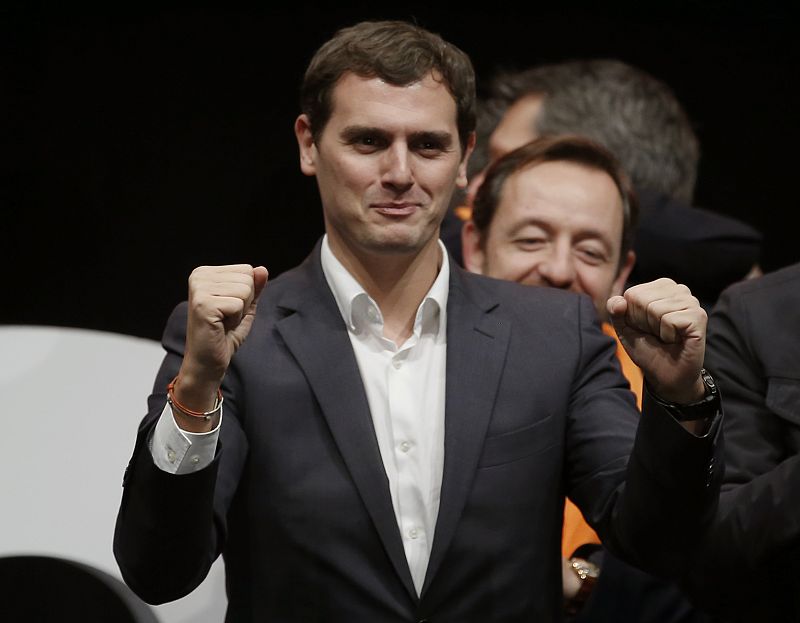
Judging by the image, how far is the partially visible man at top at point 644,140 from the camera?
273 cm

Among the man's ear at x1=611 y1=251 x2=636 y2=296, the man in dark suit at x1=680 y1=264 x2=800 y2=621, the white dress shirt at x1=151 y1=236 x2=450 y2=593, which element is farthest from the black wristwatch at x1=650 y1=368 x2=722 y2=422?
the man's ear at x1=611 y1=251 x2=636 y2=296

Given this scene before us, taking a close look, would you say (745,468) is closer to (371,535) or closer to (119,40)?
(371,535)

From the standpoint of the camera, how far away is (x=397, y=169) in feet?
5.66

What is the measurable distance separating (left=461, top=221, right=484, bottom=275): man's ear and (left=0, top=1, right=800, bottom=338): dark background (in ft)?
1.55

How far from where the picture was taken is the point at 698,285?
2797 millimetres

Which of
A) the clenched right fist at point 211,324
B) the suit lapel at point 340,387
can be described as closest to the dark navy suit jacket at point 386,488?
the suit lapel at point 340,387

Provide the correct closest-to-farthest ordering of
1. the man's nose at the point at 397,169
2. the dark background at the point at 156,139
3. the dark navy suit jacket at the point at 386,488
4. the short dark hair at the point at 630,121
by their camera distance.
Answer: the dark navy suit jacket at the point at 386,488 < the man's nose at the point at 397,169 < the dark background at the point at 156,139 < the short dark hair at the point at 630,121

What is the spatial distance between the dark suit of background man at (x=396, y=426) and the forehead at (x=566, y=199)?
Answer: 48cm

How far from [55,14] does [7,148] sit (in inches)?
11.6

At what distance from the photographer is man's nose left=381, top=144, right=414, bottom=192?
1.72 meters

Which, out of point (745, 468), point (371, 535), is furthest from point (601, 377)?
point (371, 535)

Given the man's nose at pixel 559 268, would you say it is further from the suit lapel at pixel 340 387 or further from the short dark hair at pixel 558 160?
the suit lapel at pixel 340 387

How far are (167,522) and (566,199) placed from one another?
41.7 inches

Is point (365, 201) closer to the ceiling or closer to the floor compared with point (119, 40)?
closer to the floor
